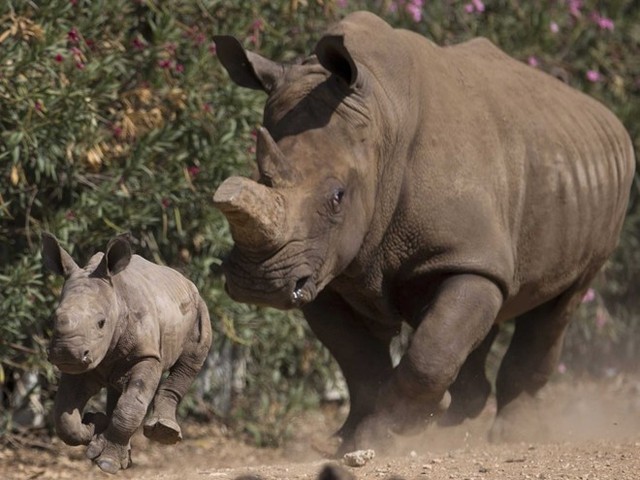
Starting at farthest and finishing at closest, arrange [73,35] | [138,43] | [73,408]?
[138,43] < [73,35] < [73,408]

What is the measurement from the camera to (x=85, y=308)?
192 inches

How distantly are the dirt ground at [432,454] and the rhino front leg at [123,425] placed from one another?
0.39 metres

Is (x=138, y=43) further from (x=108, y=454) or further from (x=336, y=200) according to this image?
(x=108, y=454)

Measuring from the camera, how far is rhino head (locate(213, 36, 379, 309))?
628 centimetres

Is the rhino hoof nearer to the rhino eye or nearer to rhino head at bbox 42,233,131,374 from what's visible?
rhino head at bbox 42,233,131,374

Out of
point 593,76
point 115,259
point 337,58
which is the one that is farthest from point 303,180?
point 593,76

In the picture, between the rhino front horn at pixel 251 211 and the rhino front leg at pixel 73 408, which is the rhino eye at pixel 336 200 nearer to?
the rhino front horn at pixel 251 211

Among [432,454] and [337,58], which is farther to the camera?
[432,454]

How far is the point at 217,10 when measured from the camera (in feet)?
29.9

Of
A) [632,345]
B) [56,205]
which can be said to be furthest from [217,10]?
[632,345]

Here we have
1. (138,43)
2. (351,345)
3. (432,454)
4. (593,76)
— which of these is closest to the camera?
(432,454)

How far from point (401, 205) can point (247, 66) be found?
905 millimetres

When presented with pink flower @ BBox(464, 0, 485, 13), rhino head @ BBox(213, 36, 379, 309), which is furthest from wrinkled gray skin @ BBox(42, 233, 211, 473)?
pink flower @ BBox(464, 0, 485, 13)

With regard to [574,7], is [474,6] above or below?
above
